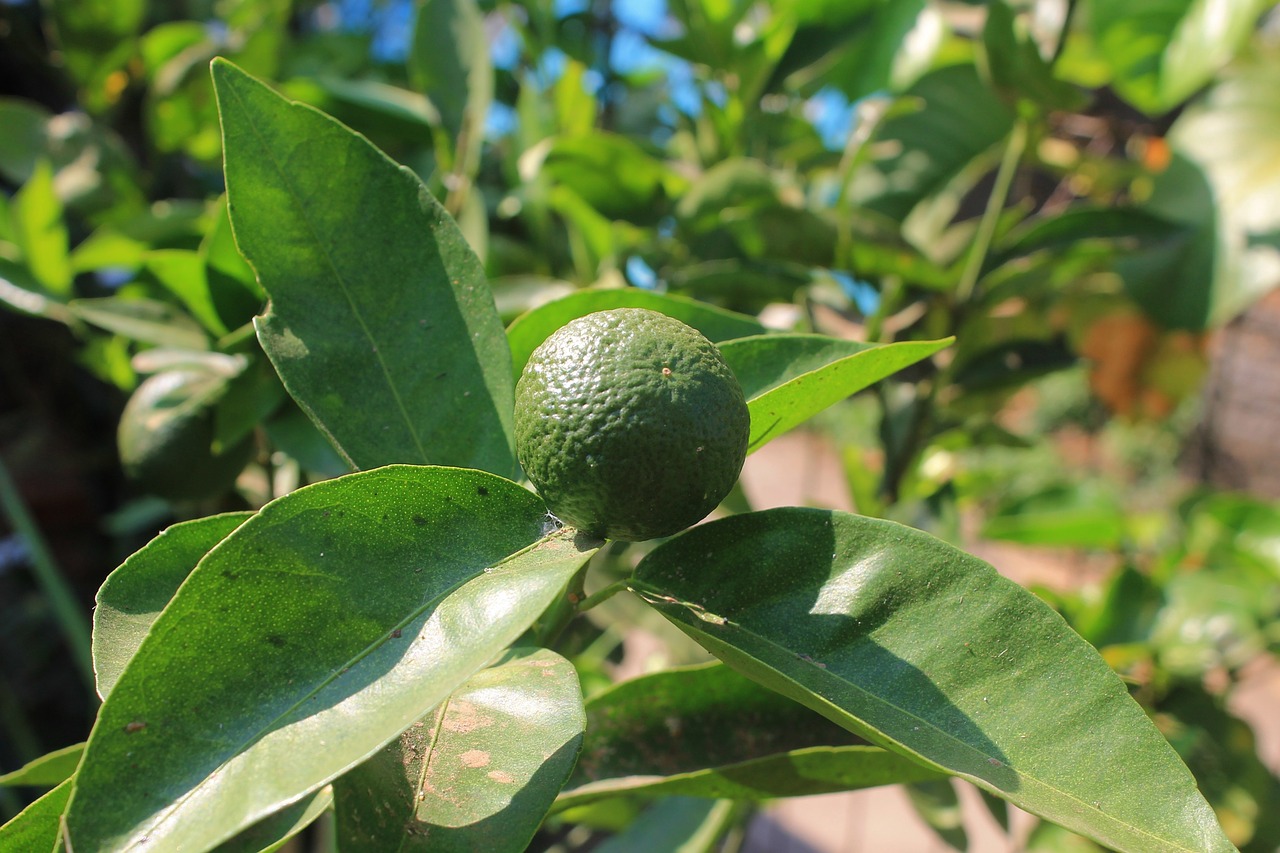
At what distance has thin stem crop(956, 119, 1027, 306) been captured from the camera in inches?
32.2

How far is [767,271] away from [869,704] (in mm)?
446

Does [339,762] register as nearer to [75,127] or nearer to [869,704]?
[869,704]

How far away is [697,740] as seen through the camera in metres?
0.55

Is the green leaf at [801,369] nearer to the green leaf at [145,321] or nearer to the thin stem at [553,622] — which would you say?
the thin stem at [553,622]

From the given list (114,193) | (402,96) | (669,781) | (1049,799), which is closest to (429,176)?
(402,96)

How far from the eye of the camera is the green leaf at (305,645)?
1.01ft

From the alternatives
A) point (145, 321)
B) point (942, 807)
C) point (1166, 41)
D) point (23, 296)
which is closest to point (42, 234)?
point (23, 296)

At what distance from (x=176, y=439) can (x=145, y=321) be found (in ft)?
0.31

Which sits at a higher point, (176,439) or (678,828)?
(176,439)

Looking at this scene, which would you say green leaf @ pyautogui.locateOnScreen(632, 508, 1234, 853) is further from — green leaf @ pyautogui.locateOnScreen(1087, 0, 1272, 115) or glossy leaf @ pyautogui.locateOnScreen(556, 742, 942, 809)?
green leaf @ pyautogui.locateOnScreen(1087, 0, 1272, 115)

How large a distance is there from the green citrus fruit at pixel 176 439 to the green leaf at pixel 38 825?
11.3 inches

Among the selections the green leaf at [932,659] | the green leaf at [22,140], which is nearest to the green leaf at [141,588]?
the green leaf at [932,659]

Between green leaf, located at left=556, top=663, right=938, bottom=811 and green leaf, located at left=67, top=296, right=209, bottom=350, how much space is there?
0.39 meters

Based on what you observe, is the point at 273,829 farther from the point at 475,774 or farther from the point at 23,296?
the point at 23,296
